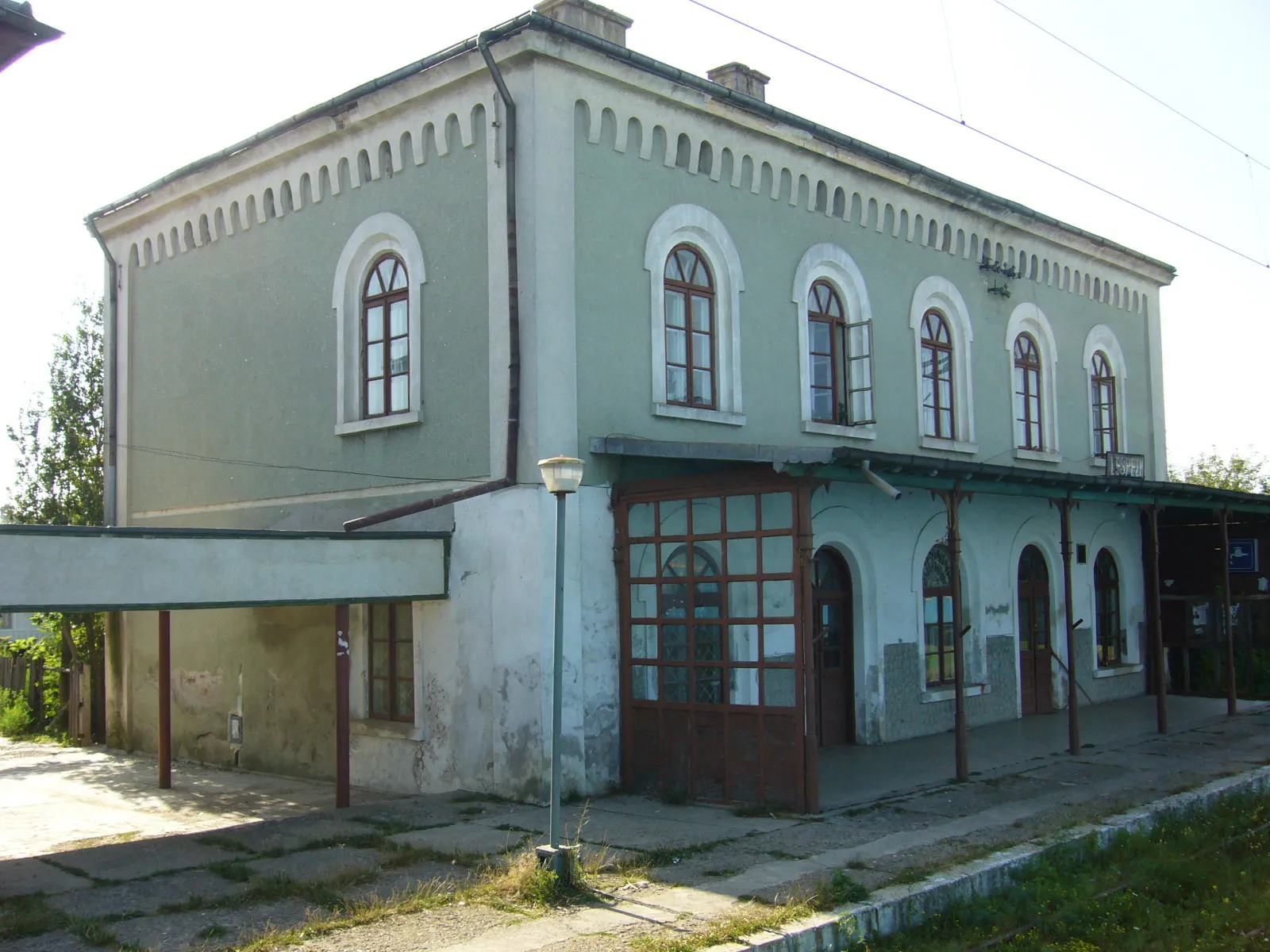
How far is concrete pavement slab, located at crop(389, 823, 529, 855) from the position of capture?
30.8ft

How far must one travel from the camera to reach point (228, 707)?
15562 mm

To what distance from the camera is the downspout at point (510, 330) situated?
11.8 metres

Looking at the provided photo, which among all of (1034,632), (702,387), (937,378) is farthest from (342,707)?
(1034,632)

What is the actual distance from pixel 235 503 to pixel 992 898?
1067cm

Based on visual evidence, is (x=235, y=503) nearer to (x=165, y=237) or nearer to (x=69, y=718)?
(x=165, y=237)

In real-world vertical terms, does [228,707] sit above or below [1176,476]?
below

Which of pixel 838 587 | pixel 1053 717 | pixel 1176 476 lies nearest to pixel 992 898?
pixel 838 587

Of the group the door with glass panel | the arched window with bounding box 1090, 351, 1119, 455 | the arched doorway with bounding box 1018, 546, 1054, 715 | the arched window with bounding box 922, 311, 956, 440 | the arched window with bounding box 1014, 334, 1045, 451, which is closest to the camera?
the door with glass panel

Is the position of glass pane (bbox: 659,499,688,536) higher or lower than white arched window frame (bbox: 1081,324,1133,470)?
lower

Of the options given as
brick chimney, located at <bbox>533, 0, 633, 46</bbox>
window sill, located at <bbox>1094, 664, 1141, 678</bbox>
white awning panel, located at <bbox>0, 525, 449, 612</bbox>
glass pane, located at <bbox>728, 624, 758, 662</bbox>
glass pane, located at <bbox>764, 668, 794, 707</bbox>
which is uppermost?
brick chimney, located at <bbox>533, 0, 633, 46</bbox>

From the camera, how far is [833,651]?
15.0m

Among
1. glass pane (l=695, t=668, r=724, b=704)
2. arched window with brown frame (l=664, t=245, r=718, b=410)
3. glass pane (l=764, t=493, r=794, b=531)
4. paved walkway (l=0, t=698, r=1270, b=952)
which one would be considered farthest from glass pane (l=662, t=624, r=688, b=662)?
arched window with brown frame (l=664, t=245, r=718, b=410)

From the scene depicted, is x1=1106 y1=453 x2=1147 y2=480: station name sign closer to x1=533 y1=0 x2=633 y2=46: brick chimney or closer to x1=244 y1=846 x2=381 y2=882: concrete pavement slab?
x1=533 y1=0 x2=633 y2=46: brick chimney

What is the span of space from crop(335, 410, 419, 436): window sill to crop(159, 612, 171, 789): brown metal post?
283cm
